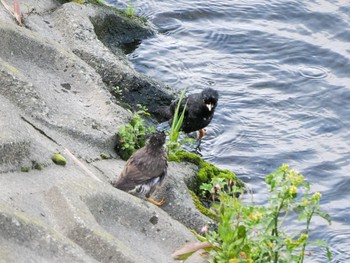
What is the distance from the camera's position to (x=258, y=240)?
5898 millimetres

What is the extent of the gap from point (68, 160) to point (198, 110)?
3976 mm

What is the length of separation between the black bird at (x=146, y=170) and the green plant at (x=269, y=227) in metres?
1.10

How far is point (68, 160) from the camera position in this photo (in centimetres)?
693

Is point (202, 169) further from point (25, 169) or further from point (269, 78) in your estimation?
point (269, 78)

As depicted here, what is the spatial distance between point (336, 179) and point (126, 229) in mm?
4349

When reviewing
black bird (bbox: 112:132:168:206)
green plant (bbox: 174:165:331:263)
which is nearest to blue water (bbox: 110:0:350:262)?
black bird (bbox: 112:132:168:206)

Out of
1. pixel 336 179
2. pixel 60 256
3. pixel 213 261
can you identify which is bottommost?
pixel 336 179

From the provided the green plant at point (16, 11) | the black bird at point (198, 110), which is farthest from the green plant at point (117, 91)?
the green plant at point (16, 11)

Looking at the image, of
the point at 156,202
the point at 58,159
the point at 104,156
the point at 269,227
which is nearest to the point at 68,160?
the point at 58,159

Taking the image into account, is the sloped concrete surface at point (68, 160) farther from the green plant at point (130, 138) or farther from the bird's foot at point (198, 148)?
the bird's foot at point (198, 148)

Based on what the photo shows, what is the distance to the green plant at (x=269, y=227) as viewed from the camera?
18.1ft

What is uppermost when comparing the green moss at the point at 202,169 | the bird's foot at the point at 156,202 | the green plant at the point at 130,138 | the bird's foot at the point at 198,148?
the green plant at the point at 130,138

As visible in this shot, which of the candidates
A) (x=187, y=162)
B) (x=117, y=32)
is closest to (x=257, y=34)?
(x=117, y=32)

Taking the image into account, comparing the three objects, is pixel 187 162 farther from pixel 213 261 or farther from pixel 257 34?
pixel 257 34
